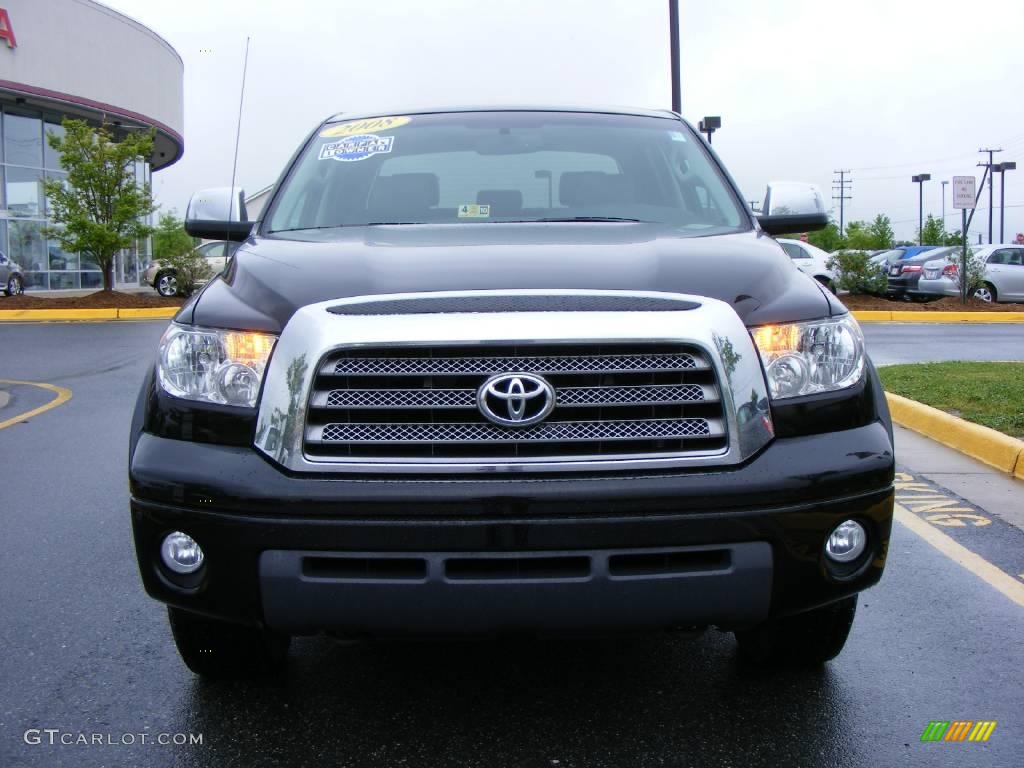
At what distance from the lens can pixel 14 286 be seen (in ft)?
83.6

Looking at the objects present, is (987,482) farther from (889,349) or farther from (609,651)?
(889,349)

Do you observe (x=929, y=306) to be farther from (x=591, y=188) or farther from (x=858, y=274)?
(x=591, y=188)

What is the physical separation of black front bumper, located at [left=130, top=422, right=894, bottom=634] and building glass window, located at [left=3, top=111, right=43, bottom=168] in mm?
30800

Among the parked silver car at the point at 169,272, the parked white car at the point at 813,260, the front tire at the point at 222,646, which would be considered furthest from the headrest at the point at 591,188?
the parked silver car at the point at 169,272

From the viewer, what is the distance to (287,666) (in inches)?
131

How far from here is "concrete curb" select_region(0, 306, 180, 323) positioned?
19.9 meters

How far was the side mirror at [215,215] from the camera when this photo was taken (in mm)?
4328

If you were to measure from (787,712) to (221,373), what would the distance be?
1.76 meters

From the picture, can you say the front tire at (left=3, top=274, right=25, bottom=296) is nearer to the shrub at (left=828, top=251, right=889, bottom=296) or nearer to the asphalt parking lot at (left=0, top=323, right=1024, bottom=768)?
the shrub at (left=828, top=251, right=889, bottom=296)

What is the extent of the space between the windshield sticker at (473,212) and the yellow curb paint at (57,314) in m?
17.5

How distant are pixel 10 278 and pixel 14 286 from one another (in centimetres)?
34

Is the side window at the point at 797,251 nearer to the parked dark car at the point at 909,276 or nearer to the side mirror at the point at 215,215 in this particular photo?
the parked dark car at the point at 909,276
